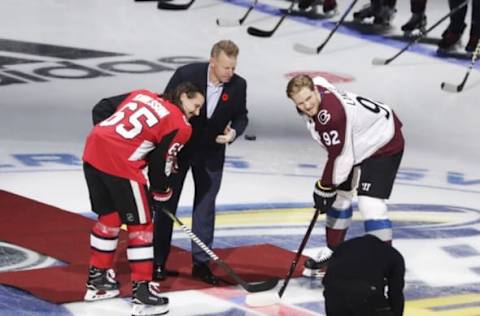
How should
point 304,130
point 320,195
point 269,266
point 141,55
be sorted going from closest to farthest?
point 320,195
point 269,266
point 304,130
point 141,55

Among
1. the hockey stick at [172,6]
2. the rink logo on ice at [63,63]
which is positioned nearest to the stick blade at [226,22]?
the hockey stick at [172,6]

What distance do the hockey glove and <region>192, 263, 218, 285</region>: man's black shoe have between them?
521mm

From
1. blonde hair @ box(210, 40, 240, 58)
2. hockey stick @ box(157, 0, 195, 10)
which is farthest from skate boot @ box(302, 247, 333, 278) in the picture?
hockey stick @ box(157, 0, 195, 10)

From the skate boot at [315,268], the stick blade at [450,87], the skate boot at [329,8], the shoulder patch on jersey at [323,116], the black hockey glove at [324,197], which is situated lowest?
the stick blade at [450,87]

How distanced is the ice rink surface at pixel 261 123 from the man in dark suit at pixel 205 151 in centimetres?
23

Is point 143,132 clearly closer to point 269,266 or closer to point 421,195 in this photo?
point 269,266

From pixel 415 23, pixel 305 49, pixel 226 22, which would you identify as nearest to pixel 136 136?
pixel 305 49

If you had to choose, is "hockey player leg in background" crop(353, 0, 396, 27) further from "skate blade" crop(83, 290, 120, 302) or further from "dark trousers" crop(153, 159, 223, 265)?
"skate blade" crop(83, 290, 120, 302)

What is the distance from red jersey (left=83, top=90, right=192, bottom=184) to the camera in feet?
16.9

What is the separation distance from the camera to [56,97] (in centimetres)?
905

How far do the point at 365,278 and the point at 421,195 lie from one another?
11.7 feet

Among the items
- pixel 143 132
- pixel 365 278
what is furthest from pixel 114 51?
pixel 365 278

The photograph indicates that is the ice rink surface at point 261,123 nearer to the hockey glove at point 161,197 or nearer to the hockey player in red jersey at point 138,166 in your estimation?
the hockey player in red jersey at point 138,166

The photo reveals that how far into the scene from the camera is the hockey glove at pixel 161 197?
17.2 ft
